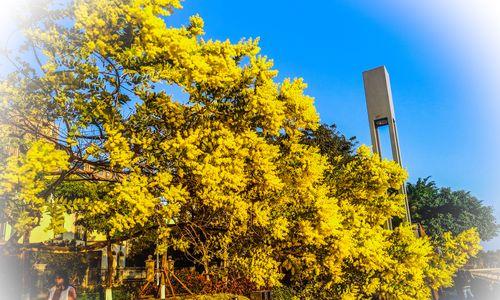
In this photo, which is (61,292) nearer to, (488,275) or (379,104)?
(379,104)

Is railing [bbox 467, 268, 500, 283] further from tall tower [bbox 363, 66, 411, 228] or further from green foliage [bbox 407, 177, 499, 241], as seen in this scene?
tall tower [bbox 363, 66, 411, 228]

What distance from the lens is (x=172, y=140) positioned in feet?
27.4

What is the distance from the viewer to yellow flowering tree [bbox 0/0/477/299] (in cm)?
752

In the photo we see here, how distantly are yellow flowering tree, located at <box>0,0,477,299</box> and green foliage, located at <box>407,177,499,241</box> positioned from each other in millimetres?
31153

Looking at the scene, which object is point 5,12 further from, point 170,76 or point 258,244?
point 258,244

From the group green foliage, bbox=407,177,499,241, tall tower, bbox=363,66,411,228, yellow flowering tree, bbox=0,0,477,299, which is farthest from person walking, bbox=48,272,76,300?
green foliage, bbox=407,177,499,241

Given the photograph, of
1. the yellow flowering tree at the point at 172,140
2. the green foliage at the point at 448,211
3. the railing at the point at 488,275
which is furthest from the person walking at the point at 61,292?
the green foliage at the point at 448,211

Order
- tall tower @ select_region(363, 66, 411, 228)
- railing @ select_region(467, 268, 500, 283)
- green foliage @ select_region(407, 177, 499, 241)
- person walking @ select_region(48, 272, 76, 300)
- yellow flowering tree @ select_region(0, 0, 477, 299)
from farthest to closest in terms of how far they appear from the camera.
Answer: green foliage @ select_region(407, 177, 499, 241) → railing @ select_region(467, 268, 500, 283) → tall tower @ select_region(363, 66, 411, 228) → person walking @ select_region(48, 272, 76, 300) → yellow flowering tree @ select_region(0, 0, 477, 299)

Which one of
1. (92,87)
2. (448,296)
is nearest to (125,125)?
(92,87)

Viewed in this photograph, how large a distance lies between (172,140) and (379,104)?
13.6 metres

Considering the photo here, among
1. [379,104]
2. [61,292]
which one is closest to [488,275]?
[379,104]

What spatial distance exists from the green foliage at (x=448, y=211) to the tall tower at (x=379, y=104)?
22088mm

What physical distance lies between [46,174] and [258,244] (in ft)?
19.4

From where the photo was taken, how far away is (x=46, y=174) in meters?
7.10
